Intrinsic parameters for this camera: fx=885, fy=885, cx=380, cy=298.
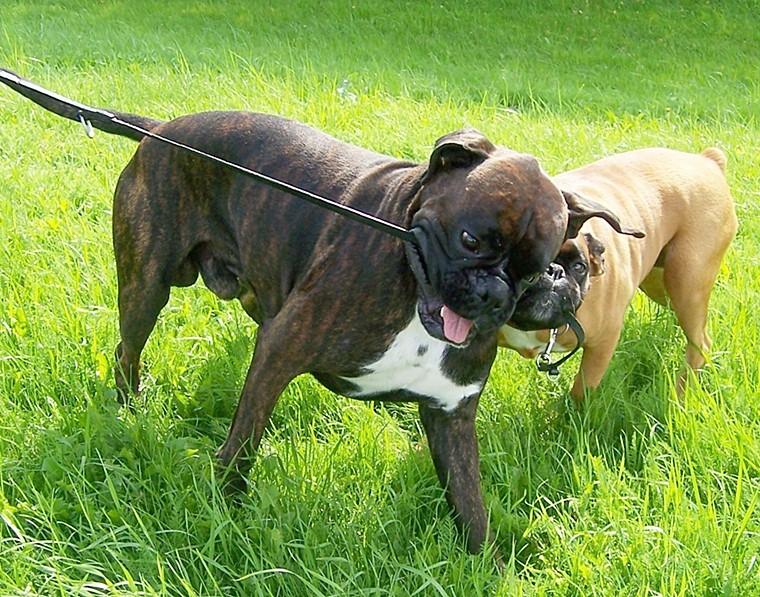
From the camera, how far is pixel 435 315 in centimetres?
246

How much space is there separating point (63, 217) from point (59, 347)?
1.35 m

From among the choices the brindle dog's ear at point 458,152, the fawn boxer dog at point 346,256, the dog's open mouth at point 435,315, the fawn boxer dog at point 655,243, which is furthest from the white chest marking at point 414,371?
the fawn boxer dog at point 655,243

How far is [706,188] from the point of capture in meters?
3.91

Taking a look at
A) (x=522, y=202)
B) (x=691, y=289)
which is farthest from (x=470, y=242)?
(x=691, y=289)

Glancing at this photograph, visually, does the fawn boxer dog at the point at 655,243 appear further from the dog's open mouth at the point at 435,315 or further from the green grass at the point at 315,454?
the dog's open mouth at the point at 435,315

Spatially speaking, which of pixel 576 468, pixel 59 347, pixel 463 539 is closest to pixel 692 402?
pixel 576 468

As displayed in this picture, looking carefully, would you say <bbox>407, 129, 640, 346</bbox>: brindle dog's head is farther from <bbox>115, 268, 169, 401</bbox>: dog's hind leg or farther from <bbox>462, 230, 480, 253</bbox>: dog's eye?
<bbox>115, 268, 169, 401</bbox>: dog's hind leg

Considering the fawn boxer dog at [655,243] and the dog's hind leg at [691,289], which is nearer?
the fawn boxer dog at [655,243]

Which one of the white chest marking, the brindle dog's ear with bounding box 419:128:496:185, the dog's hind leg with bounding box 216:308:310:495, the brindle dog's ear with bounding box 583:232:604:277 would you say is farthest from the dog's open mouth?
the brindle dog's ear with bounding box 583:232:604:277

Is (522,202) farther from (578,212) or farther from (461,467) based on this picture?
(461,467)

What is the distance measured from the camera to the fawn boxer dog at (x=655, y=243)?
3453mm

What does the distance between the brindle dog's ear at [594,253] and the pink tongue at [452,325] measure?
81 centimetres

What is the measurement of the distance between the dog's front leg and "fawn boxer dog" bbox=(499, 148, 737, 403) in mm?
511

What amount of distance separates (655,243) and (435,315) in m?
1.68
